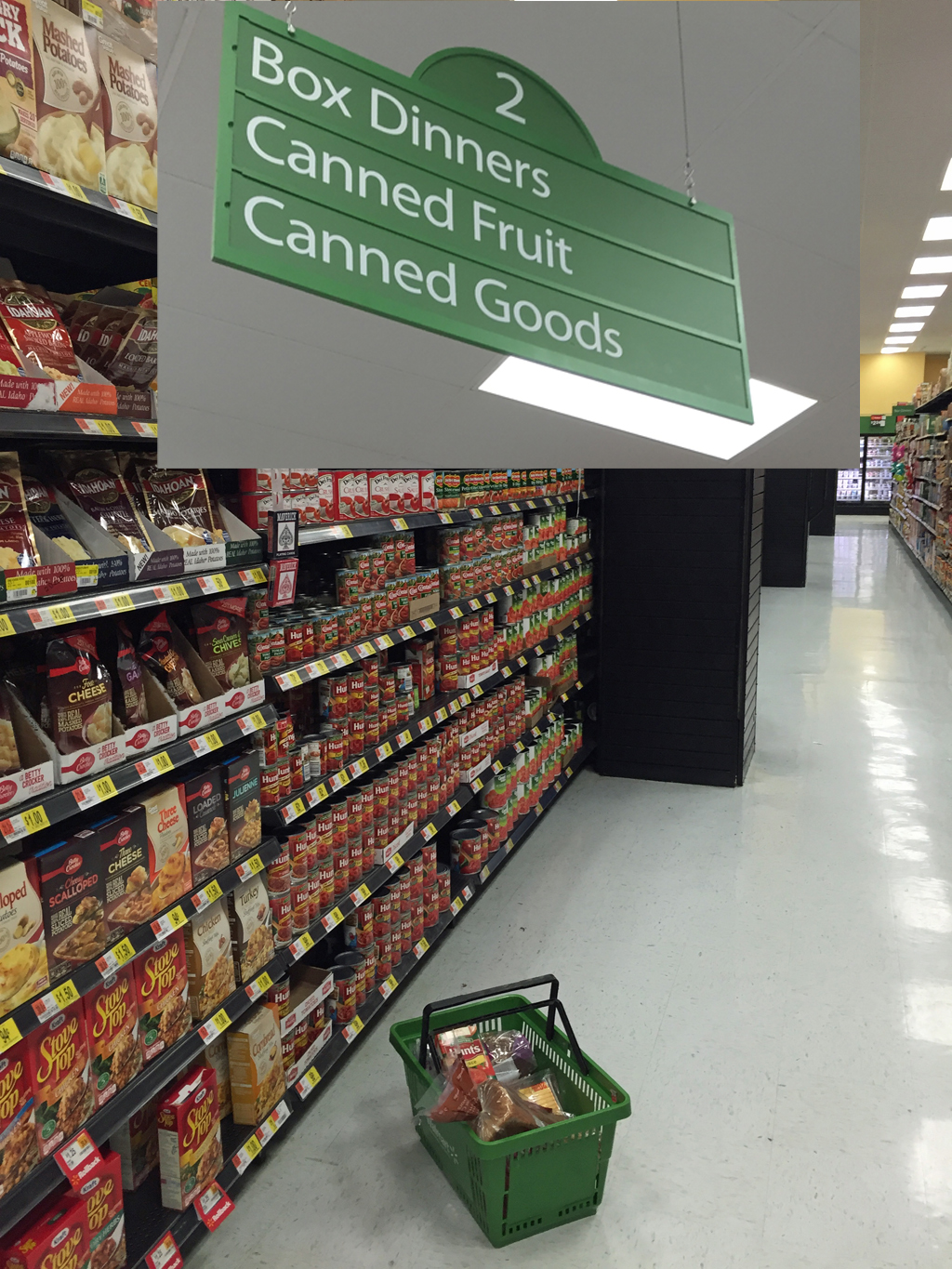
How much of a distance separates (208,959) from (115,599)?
3.32ft

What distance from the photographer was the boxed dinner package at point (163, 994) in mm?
2258

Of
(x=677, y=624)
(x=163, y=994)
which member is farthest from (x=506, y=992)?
(x=677, y=624)

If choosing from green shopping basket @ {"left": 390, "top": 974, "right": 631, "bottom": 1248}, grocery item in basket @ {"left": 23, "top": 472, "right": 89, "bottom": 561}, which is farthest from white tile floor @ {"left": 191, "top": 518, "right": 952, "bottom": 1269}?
grocery item in basket @ {"left": 23, "top": 472, "right": 89, "bottom": 561}

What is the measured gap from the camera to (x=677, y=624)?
5613 mm

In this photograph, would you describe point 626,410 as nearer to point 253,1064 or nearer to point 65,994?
point 65,994

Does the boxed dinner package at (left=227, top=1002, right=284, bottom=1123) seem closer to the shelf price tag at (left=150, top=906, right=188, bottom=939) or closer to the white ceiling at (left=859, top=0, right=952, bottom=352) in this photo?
the shelf price tag at (left=150, top=906, right=188, bottom=939)

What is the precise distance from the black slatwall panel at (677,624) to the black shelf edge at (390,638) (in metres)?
0.69

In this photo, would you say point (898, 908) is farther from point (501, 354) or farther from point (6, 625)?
point (501, 354)

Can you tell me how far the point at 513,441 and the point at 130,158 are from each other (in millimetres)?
1661

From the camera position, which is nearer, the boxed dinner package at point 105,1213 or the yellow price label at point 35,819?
the yellow price label at point 35,819

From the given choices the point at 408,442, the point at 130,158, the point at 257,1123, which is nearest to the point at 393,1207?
the point at 257,1123

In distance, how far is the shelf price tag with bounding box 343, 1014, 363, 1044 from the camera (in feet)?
10.3

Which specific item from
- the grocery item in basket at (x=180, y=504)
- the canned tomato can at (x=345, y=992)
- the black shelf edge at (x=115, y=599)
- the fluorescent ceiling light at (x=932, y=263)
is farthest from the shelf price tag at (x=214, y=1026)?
the fluorescent ceiling light at (x=932, y=263)

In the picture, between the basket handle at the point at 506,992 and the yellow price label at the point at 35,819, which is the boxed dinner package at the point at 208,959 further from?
the yellow price label at the point at 35,819
